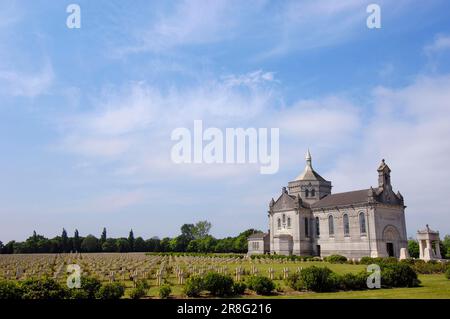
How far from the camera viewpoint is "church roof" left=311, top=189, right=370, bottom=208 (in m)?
58.8

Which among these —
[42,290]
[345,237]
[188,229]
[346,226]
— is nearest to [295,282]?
[42,290]

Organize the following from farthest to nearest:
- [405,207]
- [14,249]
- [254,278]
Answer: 1. [14,249]
2. [405,207]
3. [254,278]

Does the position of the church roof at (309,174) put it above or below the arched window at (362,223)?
above

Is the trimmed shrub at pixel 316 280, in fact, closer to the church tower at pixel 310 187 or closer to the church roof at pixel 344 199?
the church roof at pixel 344 199

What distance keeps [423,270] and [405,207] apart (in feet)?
106

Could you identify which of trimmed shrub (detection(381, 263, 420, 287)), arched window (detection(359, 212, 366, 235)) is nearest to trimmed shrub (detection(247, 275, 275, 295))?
trimmed shrub (detection(381, 263, 420, 287))

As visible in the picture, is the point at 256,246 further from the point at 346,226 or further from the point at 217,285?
the point at 217,285

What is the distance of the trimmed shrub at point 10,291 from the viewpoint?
13.6m

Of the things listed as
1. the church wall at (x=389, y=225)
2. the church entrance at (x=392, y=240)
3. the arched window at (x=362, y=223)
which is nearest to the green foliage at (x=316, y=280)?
the church wall at (x=389, y=225)

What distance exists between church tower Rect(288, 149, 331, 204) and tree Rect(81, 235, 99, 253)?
2446 inches

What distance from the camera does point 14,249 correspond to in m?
101

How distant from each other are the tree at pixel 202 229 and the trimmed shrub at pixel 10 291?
121543 mm
